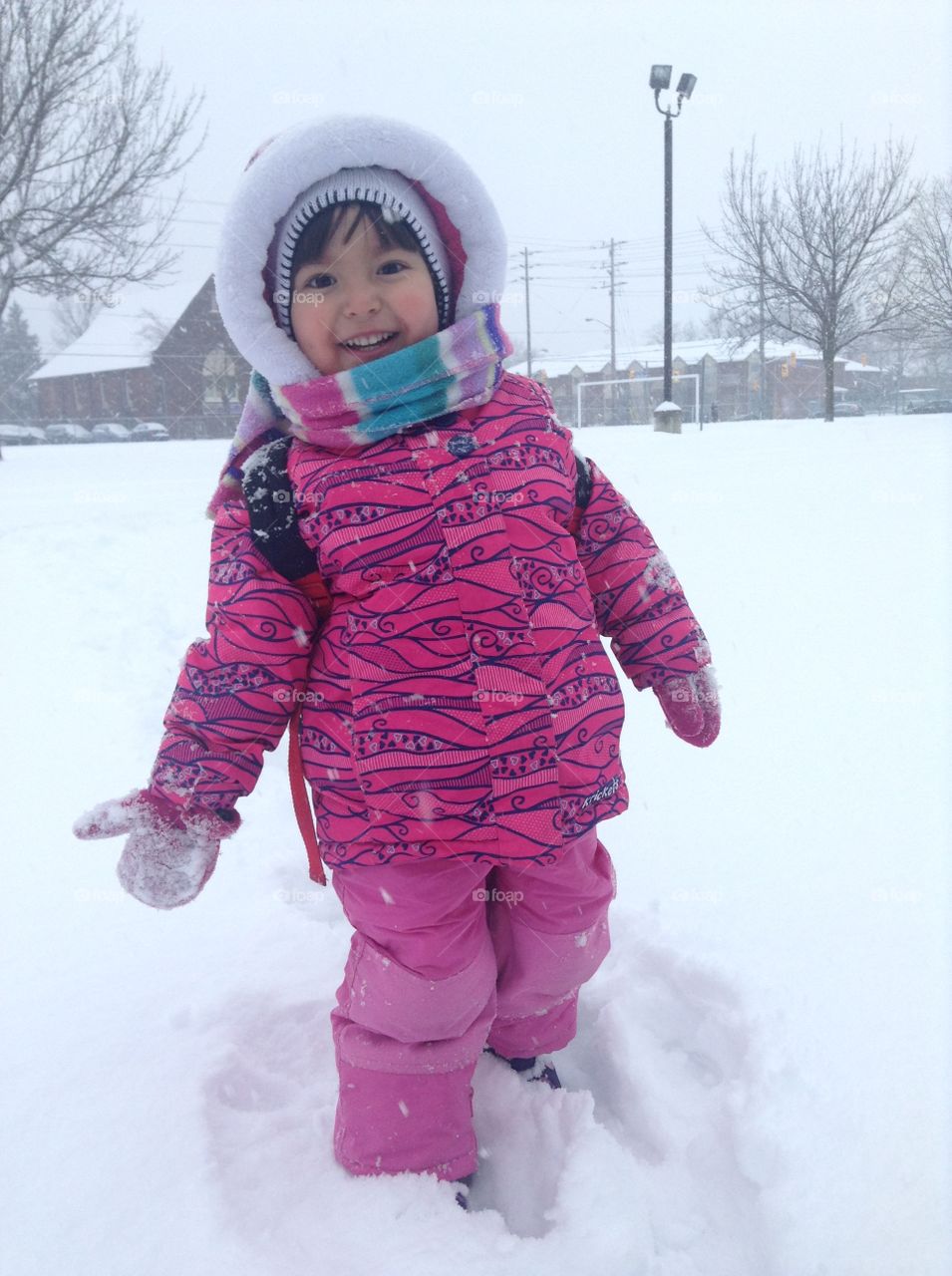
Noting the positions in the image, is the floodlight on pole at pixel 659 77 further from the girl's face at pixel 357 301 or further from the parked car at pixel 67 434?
the parked car at pixel 67 434

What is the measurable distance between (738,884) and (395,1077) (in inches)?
33.0

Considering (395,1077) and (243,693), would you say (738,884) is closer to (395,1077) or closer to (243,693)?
(395,1077)

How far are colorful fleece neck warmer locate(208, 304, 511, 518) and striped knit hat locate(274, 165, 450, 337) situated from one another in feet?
0.44

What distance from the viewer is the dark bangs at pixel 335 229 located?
1.30m

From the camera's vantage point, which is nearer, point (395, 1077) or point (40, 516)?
point (395, 1077)

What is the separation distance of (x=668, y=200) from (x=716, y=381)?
25267 millimetres

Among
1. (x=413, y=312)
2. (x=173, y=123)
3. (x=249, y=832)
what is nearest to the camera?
(x=413, y=312)

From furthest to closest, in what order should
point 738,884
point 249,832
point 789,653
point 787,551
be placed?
point 787,551, point 789,653, point 249,832, point 738,884

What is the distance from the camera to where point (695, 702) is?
146cm

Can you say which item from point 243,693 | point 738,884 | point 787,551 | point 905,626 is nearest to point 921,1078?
point 738,884

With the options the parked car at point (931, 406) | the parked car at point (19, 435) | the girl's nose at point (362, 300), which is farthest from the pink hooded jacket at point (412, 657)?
the parked car at point (19, 435)

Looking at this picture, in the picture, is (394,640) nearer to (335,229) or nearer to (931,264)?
(335,229)

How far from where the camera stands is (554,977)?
55.1 inches

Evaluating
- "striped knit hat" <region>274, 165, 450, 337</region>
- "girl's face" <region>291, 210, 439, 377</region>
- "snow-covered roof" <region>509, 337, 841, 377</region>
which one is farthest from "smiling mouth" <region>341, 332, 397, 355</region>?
"snow-covered roof" <region>509, 337, 841, 377</region>
